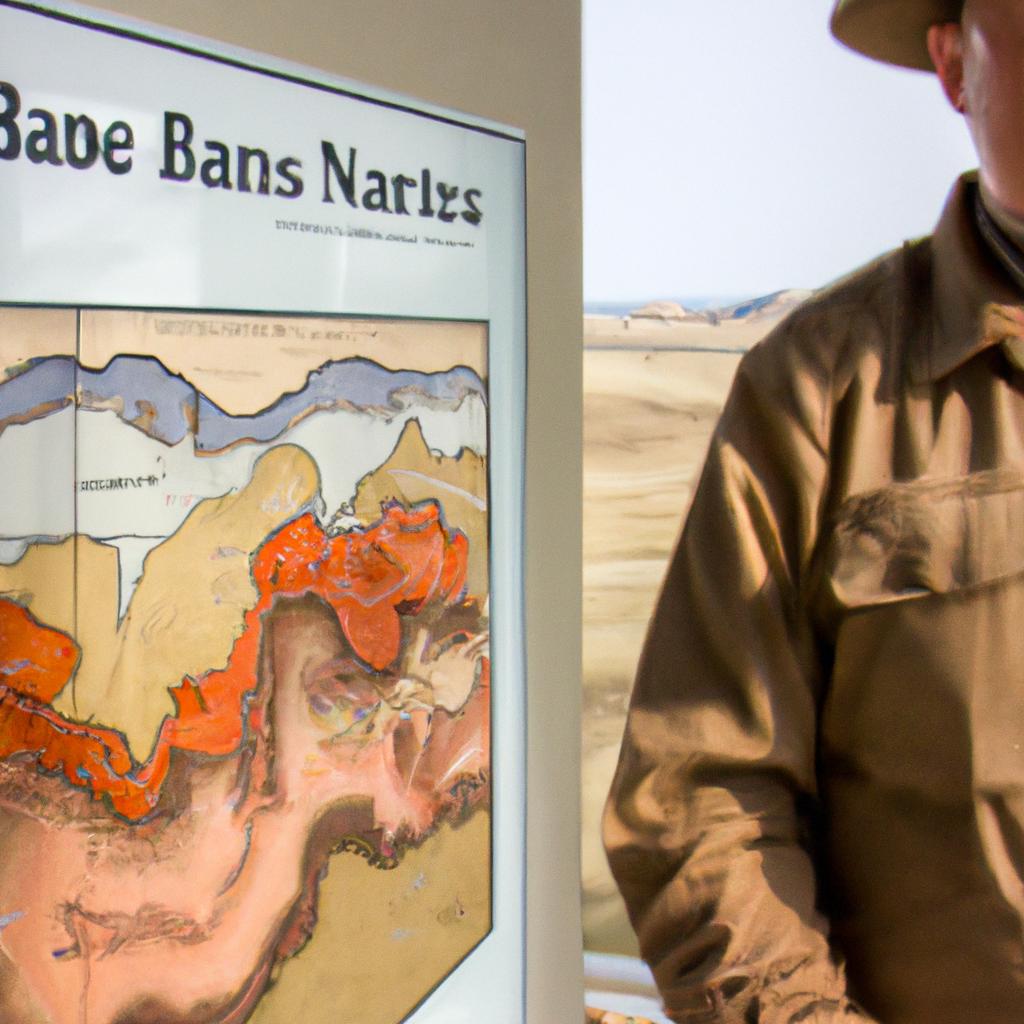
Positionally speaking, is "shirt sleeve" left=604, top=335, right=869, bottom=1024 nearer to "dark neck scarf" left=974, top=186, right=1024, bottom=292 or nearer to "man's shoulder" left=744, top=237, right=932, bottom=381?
"man's shoulder" left=744, top=237, right=932, bottom=381

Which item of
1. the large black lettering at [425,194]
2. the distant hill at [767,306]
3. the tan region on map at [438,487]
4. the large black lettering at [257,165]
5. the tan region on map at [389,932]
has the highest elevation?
the large black lettering at [425,194]

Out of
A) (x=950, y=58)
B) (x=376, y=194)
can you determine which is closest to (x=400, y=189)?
(x=376, y=194)

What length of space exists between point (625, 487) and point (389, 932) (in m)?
0.81

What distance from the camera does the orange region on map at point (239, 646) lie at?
1.28 metres

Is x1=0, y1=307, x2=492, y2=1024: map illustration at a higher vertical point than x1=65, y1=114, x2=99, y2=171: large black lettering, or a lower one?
lower

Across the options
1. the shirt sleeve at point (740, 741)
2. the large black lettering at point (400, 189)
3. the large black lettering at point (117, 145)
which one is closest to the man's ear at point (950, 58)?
the shirt sleeve at point (740, 741)

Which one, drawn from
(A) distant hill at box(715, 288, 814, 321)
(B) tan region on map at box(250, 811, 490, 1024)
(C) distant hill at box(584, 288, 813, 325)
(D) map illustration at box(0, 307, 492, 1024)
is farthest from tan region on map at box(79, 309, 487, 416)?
(B) tan region on map at box(250, 811, 490, 1024)

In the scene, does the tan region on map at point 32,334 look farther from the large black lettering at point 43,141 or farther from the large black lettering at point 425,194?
the large black lettering at point 425,194

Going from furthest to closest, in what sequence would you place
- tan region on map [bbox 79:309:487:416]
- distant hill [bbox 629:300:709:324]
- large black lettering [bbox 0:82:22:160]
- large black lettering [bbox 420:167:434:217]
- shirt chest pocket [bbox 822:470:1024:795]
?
distant hill [bbox 629:300:709:324], large black lettering [bbox 420:167:434:217], tan region on map [bbox 79:309:487:416], large black lettering [bbox 0:82:22:160], shirt chest pocket [bbox 822:470:1024:795]

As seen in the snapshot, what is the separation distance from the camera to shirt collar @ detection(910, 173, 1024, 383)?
1.03 m

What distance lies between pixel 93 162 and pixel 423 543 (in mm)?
719

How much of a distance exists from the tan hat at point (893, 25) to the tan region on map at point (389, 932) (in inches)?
49.1

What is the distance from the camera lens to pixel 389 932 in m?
1.72

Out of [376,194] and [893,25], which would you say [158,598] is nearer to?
[376,194]
